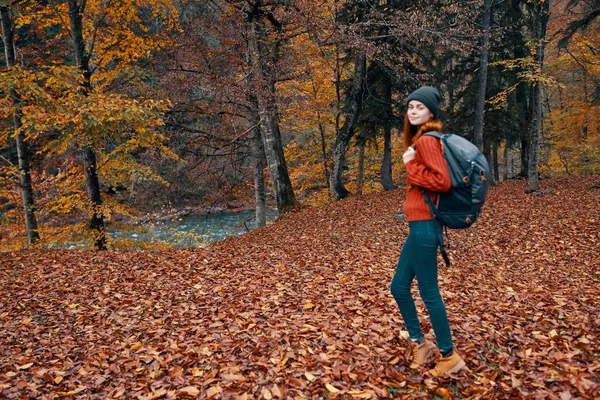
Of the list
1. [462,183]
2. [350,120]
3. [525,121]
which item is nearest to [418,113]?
[462,183]

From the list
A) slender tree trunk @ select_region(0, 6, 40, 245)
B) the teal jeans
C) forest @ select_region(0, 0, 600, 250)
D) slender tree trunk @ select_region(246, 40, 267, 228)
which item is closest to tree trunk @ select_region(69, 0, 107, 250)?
forest @ select_region(0, 0, 600, 250)

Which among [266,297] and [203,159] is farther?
[203,159]

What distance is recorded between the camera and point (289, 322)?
15.1 feet

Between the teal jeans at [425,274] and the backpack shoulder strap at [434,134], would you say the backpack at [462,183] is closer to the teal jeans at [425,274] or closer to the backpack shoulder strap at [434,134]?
the backpack shoulder strap at [434,134]

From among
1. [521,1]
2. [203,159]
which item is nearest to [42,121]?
[203,159]

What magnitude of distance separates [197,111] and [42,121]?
7410 millimetres

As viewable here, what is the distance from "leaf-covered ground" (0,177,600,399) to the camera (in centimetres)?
330

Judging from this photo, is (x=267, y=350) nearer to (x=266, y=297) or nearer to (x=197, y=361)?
(x=197, y=361)

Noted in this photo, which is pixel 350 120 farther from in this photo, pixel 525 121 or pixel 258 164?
pixel 525 121

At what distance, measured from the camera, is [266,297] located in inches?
219

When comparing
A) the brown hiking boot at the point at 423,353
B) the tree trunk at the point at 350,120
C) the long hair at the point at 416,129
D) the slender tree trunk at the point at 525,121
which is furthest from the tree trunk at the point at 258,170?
the slender tree trunk at the point at 525,121

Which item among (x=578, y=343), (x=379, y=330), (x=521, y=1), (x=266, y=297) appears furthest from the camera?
(x=521, y=1)

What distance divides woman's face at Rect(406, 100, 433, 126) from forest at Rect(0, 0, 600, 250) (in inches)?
223

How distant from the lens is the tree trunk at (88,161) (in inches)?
395
